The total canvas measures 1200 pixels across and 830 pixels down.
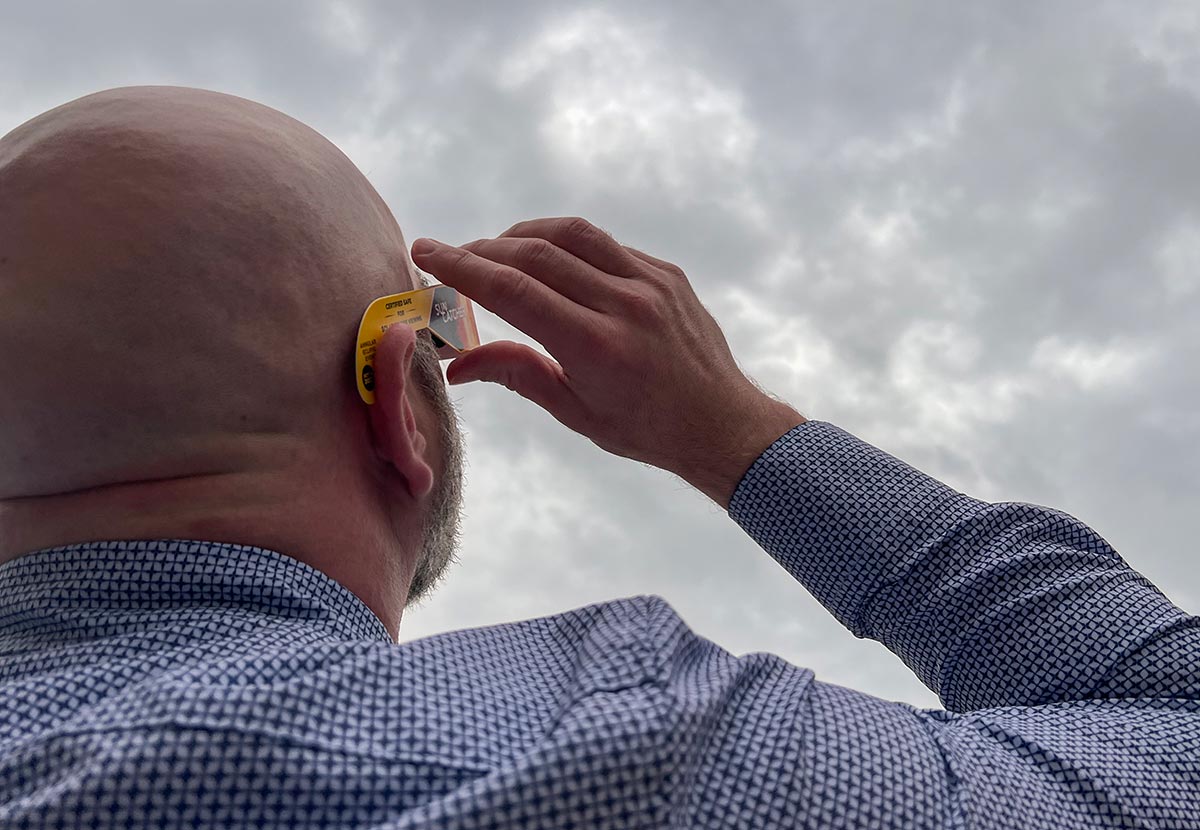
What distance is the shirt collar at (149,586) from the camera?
81 cm

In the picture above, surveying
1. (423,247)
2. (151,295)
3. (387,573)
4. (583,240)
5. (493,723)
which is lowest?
(493,723)

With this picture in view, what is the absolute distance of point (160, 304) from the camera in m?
0.85

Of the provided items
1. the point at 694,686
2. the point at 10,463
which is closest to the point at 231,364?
the point at 10,463

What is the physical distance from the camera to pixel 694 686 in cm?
71

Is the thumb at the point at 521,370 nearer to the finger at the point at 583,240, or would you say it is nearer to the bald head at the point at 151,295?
the finger at the point at 583,240

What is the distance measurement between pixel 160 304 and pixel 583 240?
0.51 meters

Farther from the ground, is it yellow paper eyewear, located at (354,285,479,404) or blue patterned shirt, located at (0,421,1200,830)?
yellow paper eyewear, located at (354,285,479,404)

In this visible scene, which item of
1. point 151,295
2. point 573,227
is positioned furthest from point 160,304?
point 573,227

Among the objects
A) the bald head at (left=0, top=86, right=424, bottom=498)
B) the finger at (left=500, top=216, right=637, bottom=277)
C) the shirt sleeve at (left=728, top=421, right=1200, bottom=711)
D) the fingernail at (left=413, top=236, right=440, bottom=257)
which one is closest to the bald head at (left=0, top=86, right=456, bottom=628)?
the bald head at (left=0, top=86, right=424, bottom=498)

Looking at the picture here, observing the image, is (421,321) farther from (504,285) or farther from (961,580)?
(961,580)

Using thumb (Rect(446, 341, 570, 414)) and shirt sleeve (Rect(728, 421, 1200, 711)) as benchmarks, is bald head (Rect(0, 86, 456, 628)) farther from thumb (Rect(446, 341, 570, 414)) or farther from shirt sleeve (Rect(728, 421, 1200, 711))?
shirt sleeve (Rect(728, 421, 1200, 711))

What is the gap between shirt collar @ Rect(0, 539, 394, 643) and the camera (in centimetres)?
81

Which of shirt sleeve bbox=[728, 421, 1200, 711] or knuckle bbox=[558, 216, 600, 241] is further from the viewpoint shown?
knuckle bbox=[558, 216, 600, 241]

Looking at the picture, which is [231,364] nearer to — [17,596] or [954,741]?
[17,596]
